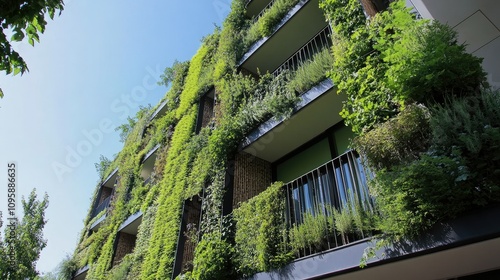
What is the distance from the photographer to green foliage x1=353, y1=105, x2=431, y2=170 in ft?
Answer: 14.4

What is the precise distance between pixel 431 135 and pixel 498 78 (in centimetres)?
191

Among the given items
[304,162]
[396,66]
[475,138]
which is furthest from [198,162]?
[475,138]

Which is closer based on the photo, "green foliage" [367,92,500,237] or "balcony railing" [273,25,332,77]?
"green foliage" [367,92,500,237]

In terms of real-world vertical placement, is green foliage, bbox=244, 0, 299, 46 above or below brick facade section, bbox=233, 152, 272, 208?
above

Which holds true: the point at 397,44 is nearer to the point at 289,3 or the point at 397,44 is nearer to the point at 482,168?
the point at 482,168

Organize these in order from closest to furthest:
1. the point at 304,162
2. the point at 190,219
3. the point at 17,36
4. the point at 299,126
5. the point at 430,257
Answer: the point at 430,257
the point at 17,36
the point at 299,126
the point at 304,162
the point at 190,219

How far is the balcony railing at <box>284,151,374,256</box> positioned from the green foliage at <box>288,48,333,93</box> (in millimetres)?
1836

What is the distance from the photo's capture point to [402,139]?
176 inches

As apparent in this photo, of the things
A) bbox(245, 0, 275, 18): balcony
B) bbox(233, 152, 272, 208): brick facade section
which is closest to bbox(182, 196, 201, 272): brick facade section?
bbox(233, 152, 272, 208): brick facade section

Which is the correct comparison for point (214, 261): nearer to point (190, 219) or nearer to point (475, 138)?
point (190, 219)

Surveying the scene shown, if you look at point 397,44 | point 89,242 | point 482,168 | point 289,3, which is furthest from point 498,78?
point 89,242

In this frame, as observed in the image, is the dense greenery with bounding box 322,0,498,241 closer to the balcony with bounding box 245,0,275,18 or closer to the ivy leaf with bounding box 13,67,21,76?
the ivy leaf with bounding box 13,67,21,76

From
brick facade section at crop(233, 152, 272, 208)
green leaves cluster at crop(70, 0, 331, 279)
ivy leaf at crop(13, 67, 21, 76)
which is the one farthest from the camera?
brick facade section at crop(233, 152, 272, 208)

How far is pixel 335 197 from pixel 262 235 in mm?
1506
